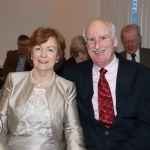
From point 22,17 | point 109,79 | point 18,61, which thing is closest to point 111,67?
point 109,79

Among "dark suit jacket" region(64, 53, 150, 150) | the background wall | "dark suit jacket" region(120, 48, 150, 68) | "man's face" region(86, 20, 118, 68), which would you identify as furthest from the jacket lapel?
the background wall

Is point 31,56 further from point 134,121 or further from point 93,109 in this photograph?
point 134,121

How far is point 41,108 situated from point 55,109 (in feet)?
0.37

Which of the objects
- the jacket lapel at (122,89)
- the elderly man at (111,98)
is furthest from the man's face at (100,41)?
the jacket lapel at (122,89)

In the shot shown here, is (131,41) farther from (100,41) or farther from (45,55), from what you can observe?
(45,55)

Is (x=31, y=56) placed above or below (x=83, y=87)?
above

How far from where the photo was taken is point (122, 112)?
2.55 m

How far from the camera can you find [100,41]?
265 centimetres

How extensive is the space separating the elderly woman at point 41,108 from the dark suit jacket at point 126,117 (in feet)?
0.44

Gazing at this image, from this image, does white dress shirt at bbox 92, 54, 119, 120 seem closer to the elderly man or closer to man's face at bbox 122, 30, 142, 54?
the elderly man

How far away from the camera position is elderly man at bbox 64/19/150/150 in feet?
8.39

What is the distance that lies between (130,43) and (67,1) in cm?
263

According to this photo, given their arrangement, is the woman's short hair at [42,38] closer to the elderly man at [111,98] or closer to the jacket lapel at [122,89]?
the elderly man at [111,98]

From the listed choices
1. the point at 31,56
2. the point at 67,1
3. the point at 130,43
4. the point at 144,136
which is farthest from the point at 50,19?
the point at 144,136
